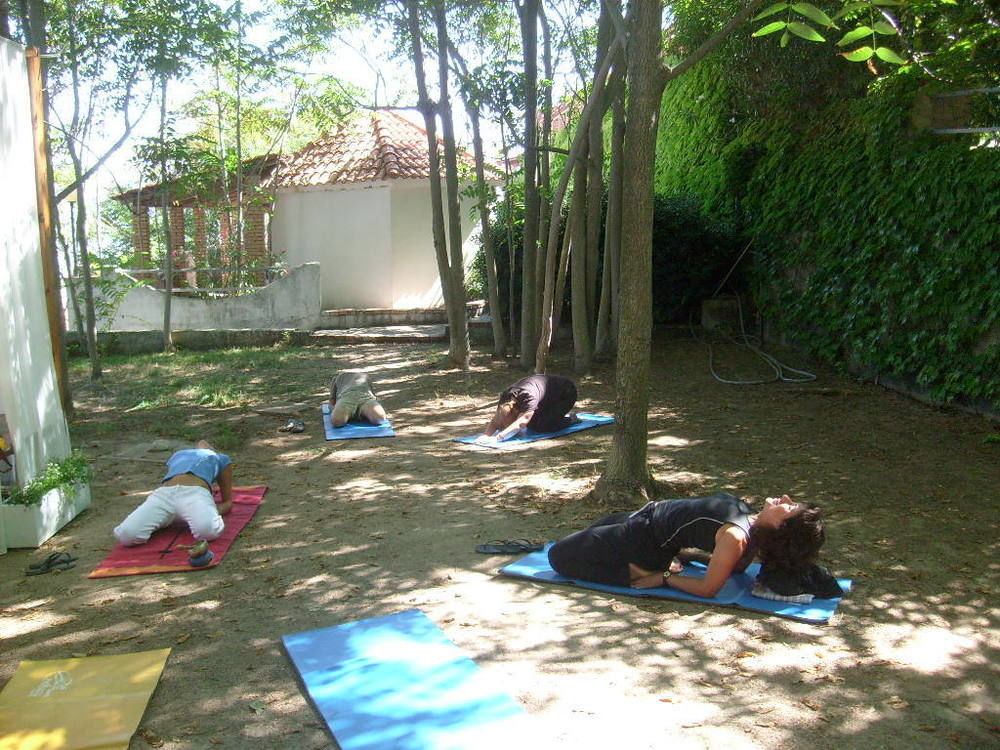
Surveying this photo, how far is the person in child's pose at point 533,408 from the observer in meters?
8.30

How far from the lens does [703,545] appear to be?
14.5ft

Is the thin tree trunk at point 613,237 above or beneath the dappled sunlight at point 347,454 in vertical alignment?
above

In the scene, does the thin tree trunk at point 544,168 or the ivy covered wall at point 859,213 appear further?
the thin tree trunk at point 544,168

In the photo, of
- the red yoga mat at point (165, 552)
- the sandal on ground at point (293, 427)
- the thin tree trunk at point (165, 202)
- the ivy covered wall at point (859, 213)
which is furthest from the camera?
the thin tree trunk at point (165, 202)

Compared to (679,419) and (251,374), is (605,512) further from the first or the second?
(251,374)

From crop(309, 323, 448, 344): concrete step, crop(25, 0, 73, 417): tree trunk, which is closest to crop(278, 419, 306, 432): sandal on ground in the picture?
crop(25, 0, 73, 417): tree trunk

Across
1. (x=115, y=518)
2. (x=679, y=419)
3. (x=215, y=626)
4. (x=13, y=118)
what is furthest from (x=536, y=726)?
(x=679, y=419)

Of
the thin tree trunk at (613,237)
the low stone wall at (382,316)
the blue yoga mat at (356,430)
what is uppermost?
the thin tree trunk at (613,237)

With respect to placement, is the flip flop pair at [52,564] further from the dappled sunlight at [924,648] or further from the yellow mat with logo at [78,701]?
the dappled sunlight at [924,648]

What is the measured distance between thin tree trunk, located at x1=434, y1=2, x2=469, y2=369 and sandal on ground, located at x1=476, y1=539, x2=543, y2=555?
23.0ft

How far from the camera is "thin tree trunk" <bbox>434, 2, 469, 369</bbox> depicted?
38.0 feet

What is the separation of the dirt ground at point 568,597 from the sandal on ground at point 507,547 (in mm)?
89

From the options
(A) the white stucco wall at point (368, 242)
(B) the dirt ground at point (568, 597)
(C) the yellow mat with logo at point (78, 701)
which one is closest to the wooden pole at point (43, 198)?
(B) the dirt ground at point (568, 597)

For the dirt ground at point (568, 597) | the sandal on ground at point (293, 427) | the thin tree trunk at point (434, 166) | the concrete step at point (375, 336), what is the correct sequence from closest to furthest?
the dirt ground at point (568, 597) < the sandal on ground at point (293, 427) < the thin tree trunk at point (434, 166) < the concrete step at point (375, 336)
